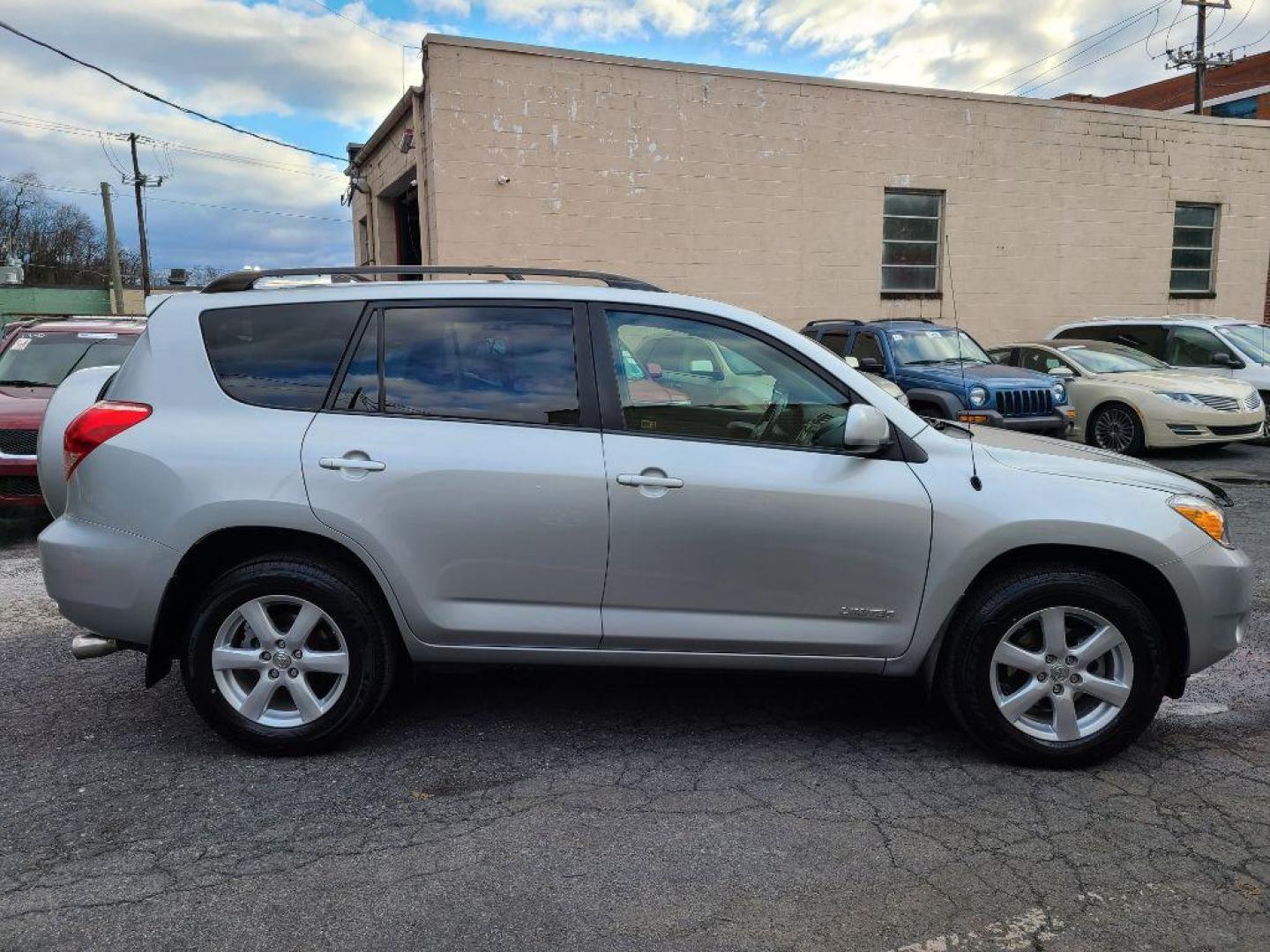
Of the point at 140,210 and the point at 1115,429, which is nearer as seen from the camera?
the point at 1115,429

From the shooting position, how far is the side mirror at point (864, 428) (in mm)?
3371

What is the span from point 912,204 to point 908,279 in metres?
1.20

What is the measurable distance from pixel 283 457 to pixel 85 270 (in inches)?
2911

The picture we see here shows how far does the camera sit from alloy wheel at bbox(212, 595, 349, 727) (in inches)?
138

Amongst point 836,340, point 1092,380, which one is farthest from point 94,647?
point 1092,380

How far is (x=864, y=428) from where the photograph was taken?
3.38 m

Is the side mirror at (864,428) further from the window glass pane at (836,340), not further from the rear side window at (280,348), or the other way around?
the window glass pane at (836,340)

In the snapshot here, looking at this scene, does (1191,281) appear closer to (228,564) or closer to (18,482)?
(18,482)

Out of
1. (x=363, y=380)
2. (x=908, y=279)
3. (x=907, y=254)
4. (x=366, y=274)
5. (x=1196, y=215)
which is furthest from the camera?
(x=1196, y=215)

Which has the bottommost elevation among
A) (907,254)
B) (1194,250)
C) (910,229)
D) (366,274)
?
(366,274)

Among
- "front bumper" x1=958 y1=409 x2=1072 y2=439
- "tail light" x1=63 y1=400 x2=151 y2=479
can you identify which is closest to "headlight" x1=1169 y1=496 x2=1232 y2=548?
"tail light" x1=63 y1=400 x2=151 y2=479

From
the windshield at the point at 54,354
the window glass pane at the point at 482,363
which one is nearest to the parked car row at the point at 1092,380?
the window glass pane at the point at 482,363

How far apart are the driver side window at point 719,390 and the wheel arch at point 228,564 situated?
115 cm

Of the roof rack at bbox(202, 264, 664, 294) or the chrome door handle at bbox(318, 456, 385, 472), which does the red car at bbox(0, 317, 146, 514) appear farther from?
the chrome door handle at bbox(318, 456, 385, 472)
